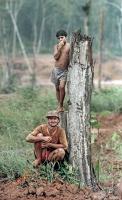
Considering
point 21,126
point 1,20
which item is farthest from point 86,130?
point 1,20

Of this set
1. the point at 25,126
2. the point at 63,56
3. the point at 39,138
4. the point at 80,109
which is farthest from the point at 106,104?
the point at 39,138

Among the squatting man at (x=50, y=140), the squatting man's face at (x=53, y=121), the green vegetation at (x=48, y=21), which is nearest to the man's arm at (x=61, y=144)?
the squatting man at (x=50, y=140)

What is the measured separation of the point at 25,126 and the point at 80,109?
19.1ft

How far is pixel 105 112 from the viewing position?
55.6 ft

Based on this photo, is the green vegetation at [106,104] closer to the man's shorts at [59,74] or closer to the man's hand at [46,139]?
the man's shorts at [59,74]

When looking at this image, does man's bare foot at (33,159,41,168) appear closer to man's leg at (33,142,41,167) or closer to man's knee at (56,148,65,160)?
man's leg at (33,142,41,167)

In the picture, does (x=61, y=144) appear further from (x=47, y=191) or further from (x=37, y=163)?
(x=47, y=191)

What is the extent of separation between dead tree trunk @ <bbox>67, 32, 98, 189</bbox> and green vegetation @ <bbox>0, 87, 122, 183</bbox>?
213 millimetres

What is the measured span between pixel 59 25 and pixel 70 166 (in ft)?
176

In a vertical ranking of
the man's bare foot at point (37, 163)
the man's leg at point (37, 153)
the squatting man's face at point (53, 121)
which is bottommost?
the man's bare foot at point (37, 163)

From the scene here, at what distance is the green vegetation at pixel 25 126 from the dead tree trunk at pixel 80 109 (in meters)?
0.21

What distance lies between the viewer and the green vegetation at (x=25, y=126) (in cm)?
753

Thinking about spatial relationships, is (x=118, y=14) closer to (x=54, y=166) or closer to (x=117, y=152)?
(x=117, y=152)

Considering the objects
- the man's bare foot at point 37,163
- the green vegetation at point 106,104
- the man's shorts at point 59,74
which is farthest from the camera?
the green vegetation at point 106,104
